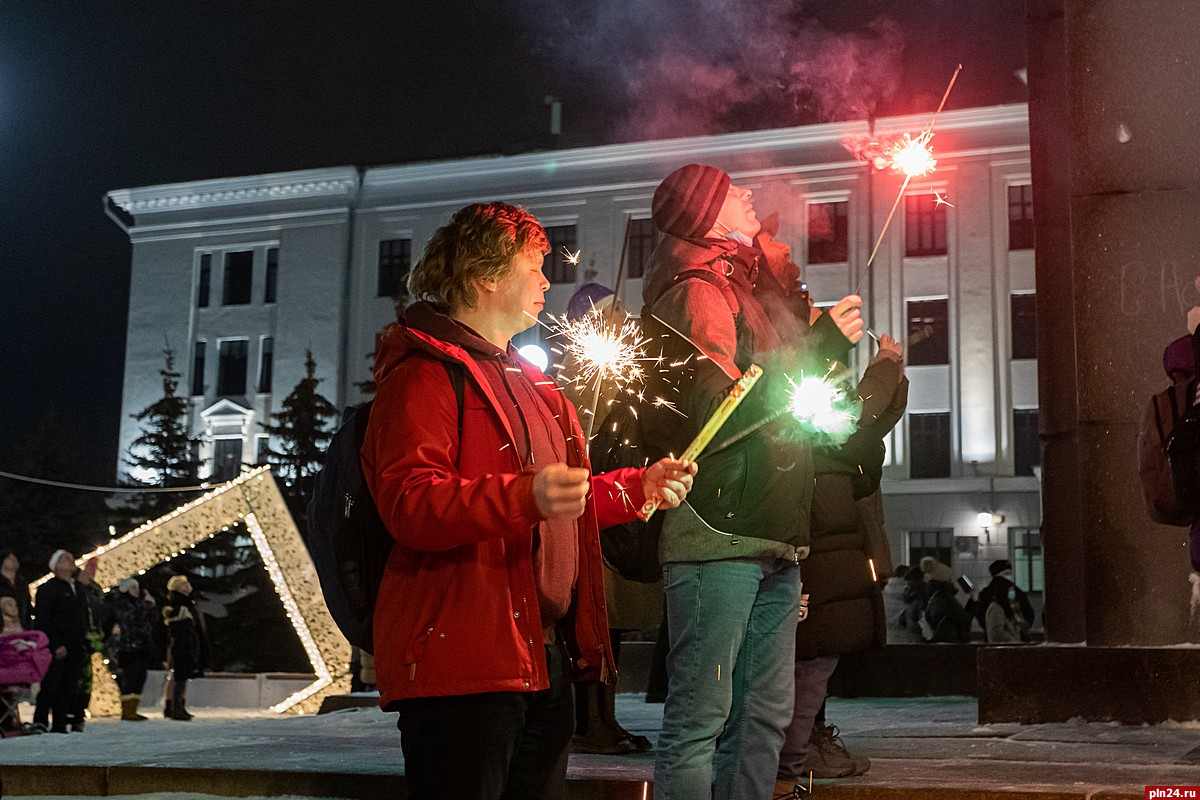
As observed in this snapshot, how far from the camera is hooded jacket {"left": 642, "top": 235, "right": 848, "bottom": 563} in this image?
3.70 m

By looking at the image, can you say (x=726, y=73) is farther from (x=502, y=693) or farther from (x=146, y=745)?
(x=502, y=693)

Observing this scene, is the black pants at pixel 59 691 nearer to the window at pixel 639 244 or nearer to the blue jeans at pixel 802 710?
the blue jeans at pixel 802 710

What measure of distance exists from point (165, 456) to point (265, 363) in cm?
427

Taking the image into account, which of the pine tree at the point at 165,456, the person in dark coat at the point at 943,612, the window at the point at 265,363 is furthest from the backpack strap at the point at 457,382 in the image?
the window at the point at 265,363

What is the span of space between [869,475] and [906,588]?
11851 millimetres

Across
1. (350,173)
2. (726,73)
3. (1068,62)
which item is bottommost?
(1068,62)

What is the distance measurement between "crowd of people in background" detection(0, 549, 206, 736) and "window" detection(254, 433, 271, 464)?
24.3 meters

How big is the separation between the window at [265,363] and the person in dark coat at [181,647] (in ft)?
93.2

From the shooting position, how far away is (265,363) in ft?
142

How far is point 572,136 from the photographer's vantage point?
40656 millimetres

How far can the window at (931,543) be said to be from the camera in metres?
36.1

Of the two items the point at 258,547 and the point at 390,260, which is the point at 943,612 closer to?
the point at 258,547

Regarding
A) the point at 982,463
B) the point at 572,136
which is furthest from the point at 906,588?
the point at 572,136

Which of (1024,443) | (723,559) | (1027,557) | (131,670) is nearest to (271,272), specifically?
(1024,443)
